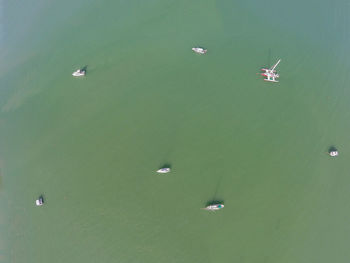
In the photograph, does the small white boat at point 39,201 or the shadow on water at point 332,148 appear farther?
the shadow on water at point 332,148

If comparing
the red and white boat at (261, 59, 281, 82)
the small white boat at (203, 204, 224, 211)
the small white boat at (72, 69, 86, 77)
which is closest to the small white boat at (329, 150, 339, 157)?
the red and white boat at (261, 59, 281, 82)

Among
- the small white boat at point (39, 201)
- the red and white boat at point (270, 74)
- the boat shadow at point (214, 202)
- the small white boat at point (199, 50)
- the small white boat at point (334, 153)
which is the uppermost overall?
the small white boat at point (199, 50)

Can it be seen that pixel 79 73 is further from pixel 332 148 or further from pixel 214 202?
pixel 332 148

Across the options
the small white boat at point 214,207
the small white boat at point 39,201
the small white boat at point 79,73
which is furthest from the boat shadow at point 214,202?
the small white boat at point 79,73

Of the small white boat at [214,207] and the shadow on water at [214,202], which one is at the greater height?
the shadow on water at [214,202]

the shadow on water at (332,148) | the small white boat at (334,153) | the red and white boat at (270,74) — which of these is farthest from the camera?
the red and white boat at (270,74)

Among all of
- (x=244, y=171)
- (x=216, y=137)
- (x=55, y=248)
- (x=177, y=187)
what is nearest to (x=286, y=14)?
(x=216, y=137)

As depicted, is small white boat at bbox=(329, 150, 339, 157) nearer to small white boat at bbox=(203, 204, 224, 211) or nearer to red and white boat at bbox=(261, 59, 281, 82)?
red and white boat at bbox=(261, 59, 281, 82)

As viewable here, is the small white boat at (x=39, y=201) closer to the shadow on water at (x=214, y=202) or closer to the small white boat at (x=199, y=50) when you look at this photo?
the shadow on water at (x=214, y=202)

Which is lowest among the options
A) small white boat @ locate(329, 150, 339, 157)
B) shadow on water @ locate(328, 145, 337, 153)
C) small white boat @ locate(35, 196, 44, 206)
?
small white boat @ locate(35, 196, 44, 206)

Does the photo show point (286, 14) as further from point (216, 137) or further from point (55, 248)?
point (55, 248)
